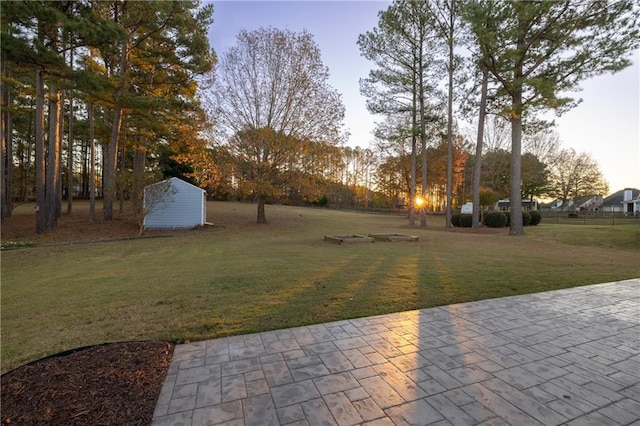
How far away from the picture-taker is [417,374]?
93.4 inches

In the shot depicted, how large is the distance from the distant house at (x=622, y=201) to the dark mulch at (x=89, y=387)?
57.2 meters

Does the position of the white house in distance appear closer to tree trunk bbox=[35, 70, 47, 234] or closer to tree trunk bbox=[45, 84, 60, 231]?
tree trunk bbox=[45, 84, 60, 231]

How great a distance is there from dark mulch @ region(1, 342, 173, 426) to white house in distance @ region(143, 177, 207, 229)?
38.0 ft

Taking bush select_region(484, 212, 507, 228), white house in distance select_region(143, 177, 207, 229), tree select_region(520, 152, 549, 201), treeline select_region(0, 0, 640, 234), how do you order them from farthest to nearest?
tree select_region(520, 152, 549, 201)
bush select_region(484, 212, 507, 228)
white house in distance select_region(143, 177, 207, 229)
treeline select_region(0, 0, 640, 234)

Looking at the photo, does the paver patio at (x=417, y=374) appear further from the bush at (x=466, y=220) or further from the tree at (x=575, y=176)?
the tree at (x=575, y=176)

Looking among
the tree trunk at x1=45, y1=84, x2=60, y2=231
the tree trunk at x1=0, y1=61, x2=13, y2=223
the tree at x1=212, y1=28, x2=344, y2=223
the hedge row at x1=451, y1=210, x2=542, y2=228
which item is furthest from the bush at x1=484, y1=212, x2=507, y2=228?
the tree trunk at x1=0, y1=61, x2=13, y2=223

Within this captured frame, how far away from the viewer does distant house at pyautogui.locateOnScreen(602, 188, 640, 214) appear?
42.0 m

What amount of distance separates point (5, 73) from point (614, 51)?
2554 centimetres

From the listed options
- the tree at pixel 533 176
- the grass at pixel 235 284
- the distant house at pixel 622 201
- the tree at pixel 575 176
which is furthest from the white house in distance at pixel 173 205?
the distant house at pixel 622 201

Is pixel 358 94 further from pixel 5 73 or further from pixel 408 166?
pixel 5 73

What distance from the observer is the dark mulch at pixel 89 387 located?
72.2 inches

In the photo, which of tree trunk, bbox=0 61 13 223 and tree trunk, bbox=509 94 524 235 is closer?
tree trunk, bbox=509 94 524 235

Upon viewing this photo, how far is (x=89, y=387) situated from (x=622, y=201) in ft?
217

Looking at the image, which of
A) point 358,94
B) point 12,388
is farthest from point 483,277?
point 358,94
